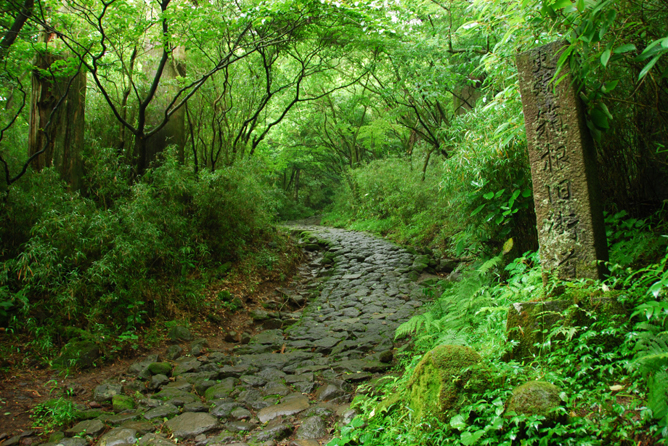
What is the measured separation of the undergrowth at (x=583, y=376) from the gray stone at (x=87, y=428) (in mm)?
2105

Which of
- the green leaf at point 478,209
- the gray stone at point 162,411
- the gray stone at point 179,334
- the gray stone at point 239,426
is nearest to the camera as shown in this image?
the gray stone at point 239,426

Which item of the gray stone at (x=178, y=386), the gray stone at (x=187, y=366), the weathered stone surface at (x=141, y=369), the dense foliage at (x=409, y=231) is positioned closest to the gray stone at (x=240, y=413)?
the gray stone at (x=178, y=386)

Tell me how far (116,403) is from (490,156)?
4.98 metres

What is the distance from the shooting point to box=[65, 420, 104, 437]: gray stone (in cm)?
336

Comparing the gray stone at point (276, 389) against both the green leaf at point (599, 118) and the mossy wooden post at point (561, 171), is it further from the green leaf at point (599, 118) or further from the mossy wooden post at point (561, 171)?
the green leaf at point (599, 118)

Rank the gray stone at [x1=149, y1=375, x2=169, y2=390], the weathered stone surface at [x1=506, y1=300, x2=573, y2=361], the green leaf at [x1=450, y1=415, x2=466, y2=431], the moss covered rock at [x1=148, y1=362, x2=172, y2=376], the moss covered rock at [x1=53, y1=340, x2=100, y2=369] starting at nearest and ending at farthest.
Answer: the green leaf at [x1=450, y1=415, x2=466, y2=431], the weathered stone surface at [x1=506, y1=300, x2=573, y2=361], the gray stone at [x1=149, y1=375, x2=169, y2=390], the moss covered rock at [x1=53, y1=340, x2=100, y2=369], the moss covered rock at [x1=148, y1=362, x2=172, y2=376]

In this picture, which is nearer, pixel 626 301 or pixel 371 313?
pixel 626 301

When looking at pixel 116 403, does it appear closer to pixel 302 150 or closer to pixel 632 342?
pixel 632 342

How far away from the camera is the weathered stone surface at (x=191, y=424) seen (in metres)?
3.44

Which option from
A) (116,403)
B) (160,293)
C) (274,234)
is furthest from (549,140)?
(274,234)

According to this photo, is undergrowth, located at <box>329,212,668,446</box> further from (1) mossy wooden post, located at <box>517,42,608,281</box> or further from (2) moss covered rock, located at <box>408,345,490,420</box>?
(1) mossy wooden post, located at <box>517,42,608,281</box>

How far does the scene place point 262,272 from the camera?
8.86 m

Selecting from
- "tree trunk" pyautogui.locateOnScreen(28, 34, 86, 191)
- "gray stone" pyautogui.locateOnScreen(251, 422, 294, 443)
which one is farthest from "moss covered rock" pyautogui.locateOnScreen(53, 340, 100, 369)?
"tree trunk" pyautogui.locateOnScreen(28, 34, 86, 191)

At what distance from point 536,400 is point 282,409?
2.42m
